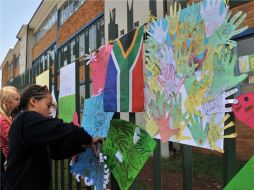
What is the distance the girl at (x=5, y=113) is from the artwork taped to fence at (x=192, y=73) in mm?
1974

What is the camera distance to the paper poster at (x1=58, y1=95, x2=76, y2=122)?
2899 millimetres

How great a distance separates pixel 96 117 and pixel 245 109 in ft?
4.18

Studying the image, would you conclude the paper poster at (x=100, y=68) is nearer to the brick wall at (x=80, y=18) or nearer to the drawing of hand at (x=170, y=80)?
the drawing of hand at (x=170, y=80)

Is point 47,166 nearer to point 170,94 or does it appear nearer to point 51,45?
point 170,94

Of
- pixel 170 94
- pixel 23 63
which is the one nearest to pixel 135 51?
pixel 170 94

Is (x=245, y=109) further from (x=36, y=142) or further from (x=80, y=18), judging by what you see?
(x=80, y=18)

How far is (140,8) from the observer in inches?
324

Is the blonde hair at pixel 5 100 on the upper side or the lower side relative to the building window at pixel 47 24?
lower

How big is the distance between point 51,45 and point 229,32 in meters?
25.1

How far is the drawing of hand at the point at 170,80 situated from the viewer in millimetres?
1495

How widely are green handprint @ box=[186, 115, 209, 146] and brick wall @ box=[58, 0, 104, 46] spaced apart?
1290cm

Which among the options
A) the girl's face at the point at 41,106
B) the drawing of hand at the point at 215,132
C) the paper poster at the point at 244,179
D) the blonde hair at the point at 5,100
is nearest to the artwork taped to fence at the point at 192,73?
the drawing of hand at the point at 215,132

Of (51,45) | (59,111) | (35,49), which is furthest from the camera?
(35,49)

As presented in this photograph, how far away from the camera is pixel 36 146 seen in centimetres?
213
